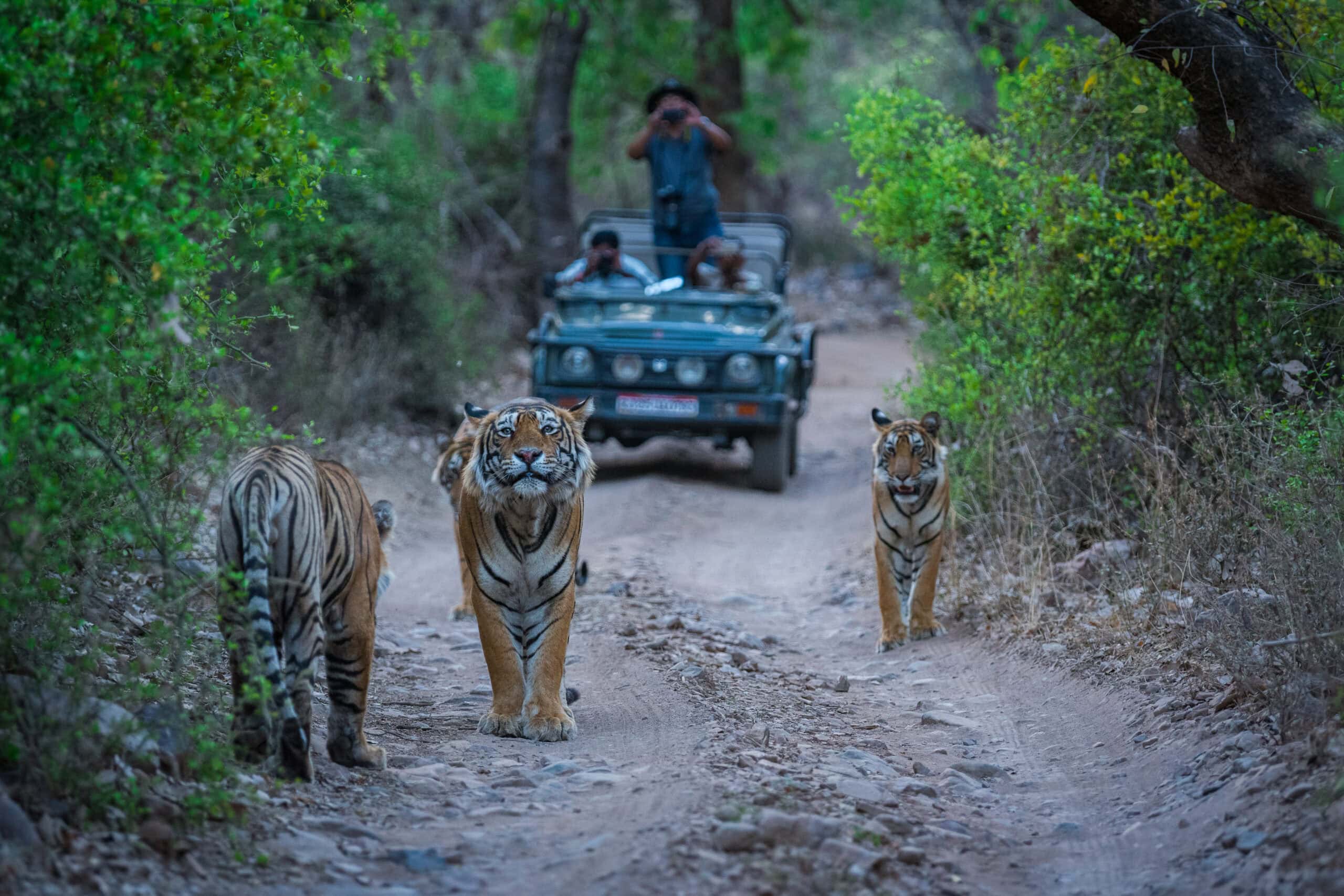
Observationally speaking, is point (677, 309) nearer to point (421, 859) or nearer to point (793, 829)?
point (793, 829)

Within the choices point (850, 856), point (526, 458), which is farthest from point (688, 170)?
point (850, 856)

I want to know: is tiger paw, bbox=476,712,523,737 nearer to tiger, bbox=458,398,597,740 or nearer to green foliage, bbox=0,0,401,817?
tiger, bbox=458,398,597,740

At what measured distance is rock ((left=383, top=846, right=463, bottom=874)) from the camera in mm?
4168

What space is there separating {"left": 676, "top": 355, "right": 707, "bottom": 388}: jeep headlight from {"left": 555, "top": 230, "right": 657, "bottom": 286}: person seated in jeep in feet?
4.32

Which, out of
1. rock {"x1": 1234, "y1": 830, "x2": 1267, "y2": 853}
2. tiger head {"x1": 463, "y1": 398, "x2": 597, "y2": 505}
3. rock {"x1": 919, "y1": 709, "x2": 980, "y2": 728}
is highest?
tiger head {"x1": 463, "y1": 398, "x2": 597, "y2": 505}

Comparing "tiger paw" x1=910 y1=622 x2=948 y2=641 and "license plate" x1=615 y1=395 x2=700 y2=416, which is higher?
"license plate" x1=615 y1=395 x2=700 y2=416

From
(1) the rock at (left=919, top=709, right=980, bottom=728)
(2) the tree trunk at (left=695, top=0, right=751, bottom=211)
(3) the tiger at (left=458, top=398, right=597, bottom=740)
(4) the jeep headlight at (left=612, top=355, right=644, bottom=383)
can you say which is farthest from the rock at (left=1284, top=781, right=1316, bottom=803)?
(2) the tree trunk at (left=695, top=0, right=751, bottom=211)

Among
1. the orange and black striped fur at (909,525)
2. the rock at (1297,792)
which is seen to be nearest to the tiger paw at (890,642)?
the orange and black striped fur at (909,525)

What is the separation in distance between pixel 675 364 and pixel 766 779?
7.71 metres

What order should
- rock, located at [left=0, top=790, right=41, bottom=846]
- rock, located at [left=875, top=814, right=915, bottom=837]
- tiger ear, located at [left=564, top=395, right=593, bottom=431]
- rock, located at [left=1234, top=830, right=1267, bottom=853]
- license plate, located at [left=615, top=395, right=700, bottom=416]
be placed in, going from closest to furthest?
rock, located at [left=0, top=790, right=41, bottom=846]
rock, located at [left=1234, top=830, right=1267, bottom=853]
rock, located at [left=875, top=814, right=915, bottom=837]
tiger ear, located at [left=564, top=395, right=593, bottom=431]
license plate, located at [left=615, top=395, right=700, bottom=416]

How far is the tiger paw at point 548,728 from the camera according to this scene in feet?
18.9

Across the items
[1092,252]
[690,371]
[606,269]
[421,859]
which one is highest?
[606,269]

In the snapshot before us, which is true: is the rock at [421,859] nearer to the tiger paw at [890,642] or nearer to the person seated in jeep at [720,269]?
the tiger paw at [890,642]

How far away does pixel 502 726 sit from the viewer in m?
5.82
